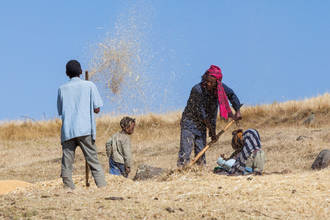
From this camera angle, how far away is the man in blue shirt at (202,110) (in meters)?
7.88

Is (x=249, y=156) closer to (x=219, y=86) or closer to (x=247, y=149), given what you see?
(x=247, y=149)

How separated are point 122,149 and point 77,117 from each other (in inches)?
74.0

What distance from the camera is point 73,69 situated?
22.9 feet

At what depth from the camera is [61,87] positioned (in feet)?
22.7

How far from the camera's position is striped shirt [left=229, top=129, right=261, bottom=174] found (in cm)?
855

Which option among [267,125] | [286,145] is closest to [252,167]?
[286,145]

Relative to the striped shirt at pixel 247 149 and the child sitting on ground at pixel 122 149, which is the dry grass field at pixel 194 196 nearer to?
the striped shirt at pixel 247 149

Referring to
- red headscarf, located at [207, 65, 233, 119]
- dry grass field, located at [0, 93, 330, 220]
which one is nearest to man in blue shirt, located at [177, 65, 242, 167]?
red headscarf, located at [207, 65, 233, 119]

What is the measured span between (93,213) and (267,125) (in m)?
15.4

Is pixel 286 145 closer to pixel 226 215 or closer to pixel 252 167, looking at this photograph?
pixel 252 167

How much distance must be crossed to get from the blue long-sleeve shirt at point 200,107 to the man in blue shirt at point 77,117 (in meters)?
1.64

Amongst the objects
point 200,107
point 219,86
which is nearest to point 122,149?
point 200,107

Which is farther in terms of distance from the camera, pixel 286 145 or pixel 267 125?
pixel 267 125

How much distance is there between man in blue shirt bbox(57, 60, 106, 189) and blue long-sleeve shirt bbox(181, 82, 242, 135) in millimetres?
1641
